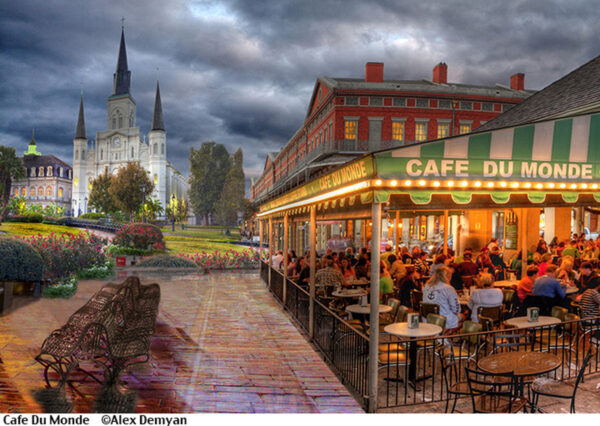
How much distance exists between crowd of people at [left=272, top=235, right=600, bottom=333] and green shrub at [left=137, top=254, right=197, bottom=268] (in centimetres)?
814

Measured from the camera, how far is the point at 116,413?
5.03 meters

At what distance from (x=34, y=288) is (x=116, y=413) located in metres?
9.78

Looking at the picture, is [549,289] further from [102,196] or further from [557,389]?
[102,196]

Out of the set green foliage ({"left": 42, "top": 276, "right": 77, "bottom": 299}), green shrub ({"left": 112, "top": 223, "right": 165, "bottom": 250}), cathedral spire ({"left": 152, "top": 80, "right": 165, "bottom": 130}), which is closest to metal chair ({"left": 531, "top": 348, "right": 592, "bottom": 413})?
green foliage ({"left": 42, "top": 276, "right": 77, "bottom": 299})

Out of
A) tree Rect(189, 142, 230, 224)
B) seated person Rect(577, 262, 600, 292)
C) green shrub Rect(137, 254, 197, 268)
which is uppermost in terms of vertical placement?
tree Rect(189, 142, 230, 224)

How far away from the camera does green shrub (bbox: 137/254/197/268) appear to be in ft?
69.9

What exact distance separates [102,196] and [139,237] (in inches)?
1103

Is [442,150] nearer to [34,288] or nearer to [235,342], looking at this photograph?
[235,342]

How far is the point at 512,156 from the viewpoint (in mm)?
5551

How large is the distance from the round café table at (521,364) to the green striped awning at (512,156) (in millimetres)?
2132

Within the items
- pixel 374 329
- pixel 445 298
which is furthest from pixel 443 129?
pixel 374 329

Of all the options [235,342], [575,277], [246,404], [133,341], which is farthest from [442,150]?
[575,277]

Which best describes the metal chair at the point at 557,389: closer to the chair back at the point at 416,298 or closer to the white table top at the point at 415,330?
the white table top at the point at 415,330

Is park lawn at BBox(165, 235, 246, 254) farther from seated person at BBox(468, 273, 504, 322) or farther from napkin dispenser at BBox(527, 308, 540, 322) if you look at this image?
napkin dispenser at BBox(527, 308, 540, 322)
